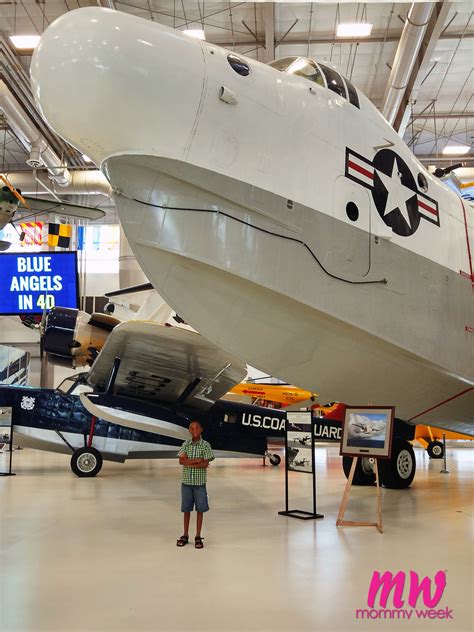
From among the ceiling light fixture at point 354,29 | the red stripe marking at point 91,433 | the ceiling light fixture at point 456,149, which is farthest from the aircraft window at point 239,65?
the ceiling light fixture at point 456,149

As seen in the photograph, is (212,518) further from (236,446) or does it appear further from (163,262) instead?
(236,446)

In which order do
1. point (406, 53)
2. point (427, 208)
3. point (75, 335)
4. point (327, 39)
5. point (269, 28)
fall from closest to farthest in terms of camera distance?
point (427, 208) → point (75, 335) → point (406, 53) → point (269, 28) → point (327, 39)

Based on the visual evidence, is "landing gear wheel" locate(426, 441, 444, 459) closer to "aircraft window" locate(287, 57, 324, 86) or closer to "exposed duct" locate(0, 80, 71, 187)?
"aircraft window" locate(287, 57, 324, 86)

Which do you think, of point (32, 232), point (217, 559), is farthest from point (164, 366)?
point (32, 232)

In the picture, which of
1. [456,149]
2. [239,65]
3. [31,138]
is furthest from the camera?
[456,149]

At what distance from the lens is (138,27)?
14.0ft

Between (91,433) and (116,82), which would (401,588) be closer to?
(116,82)

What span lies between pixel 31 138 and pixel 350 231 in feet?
45.1

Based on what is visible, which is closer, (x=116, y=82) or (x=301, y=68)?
(x=116, y=82)

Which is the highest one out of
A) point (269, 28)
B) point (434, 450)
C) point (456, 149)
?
point (456, 149)

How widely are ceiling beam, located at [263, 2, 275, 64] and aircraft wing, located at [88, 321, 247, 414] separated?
8.18 m

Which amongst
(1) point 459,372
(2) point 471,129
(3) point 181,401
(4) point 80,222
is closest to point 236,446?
(3) point 181,401

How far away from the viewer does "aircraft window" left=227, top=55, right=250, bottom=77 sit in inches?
188

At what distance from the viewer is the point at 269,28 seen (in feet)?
43.2
